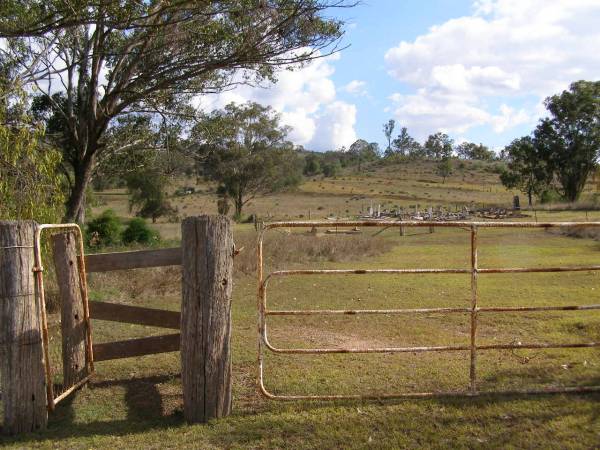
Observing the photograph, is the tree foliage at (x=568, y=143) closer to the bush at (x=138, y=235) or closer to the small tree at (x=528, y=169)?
the small tree at (x=528, y=169)

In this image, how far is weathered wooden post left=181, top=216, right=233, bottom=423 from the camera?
4.67 m

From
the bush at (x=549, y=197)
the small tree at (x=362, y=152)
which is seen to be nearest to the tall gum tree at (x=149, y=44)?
A: the bush at (x=549, y=197)

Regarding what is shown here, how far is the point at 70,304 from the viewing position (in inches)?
222

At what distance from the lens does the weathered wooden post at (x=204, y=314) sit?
4.67 meters

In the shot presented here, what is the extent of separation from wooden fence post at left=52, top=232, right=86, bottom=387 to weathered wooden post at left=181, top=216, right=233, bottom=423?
157 cm

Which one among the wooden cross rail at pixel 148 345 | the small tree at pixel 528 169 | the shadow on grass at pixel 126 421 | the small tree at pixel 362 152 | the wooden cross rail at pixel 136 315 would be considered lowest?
the shadow on grass at pixel 126 421

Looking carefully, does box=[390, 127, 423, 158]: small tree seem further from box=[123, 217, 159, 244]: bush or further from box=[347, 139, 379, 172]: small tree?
box=[123, 217, 159, 244]: bush

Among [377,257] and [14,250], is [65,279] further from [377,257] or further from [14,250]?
[377,257]

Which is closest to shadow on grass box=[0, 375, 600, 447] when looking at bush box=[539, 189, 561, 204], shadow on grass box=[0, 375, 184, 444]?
shadow on grass box=[0, 375, 184, 444]

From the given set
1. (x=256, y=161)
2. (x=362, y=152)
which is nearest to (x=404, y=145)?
(x=362, y=152)

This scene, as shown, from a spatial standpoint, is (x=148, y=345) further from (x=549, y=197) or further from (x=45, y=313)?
(x=549, y=197)

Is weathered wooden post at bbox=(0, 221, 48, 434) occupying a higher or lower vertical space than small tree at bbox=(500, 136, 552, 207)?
lower

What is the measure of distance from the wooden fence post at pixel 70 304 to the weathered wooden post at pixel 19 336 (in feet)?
3.19

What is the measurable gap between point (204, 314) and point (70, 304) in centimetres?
181
